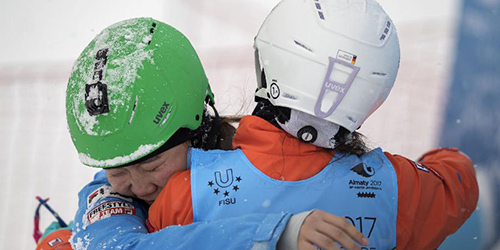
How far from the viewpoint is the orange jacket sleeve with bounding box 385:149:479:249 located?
198 centimetres

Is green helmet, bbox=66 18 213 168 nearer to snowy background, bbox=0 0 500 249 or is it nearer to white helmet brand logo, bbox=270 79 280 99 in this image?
white helmet brand logo, bbox=270 79 280 99

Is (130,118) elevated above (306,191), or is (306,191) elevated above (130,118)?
(130,118)

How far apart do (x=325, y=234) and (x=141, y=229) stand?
0.74m

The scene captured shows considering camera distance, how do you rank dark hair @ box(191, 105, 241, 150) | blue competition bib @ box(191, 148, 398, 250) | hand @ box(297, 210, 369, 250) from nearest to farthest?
hand @ box(297, 210, 369, 250) → blue competition bib @ box(191, 148, 398, 250) → dark hair @ box(191, 105, 241, 150)

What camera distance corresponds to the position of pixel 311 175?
190 cm

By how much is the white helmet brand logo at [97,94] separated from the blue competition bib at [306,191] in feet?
1.10

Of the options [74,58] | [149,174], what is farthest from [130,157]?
[74,58]

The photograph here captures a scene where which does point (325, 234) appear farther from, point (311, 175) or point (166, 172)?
point (166, 172)

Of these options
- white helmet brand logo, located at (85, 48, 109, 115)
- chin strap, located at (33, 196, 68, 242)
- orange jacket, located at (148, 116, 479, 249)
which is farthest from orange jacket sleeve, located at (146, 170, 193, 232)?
chin strap, located at (33, 196, 68, 242)

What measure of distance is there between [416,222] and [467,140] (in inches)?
69.4

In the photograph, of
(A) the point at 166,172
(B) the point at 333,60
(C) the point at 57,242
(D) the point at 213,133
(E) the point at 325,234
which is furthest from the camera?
(C) the point at 57,242

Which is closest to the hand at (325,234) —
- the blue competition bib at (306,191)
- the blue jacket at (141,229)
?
the blue jacket at (141,229)

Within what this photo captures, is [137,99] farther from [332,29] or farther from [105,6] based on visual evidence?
[105,6]

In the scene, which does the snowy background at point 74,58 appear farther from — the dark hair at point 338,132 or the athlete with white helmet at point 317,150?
the athlete with white helmet at point 317,150
